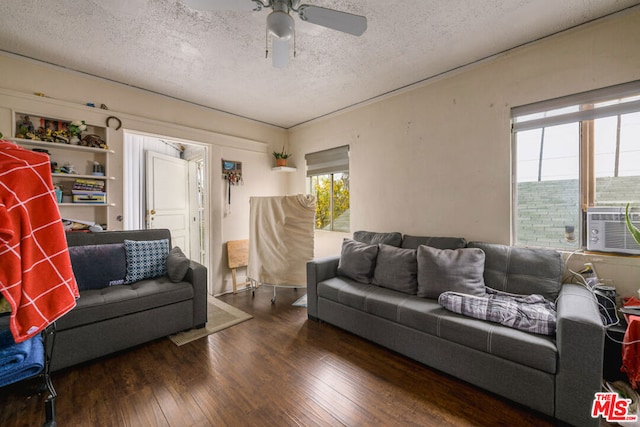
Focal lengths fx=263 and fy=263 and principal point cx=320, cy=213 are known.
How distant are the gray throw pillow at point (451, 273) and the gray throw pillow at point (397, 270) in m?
0.11

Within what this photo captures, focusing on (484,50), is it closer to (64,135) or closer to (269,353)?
(269,353)

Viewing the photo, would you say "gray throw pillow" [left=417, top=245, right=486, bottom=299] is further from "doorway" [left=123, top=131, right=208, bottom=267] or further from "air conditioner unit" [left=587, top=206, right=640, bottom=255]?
"doorway" [left=123, top=131, right=208, bottom=267]

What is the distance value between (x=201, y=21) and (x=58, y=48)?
1425 mm

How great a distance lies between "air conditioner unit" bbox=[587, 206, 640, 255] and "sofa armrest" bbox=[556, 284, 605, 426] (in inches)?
33.0

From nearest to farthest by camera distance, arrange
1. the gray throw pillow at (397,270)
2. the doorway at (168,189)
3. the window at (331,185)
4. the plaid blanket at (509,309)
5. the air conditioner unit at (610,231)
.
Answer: the plaid blanket at (509,309) < the air conditioner unit at (610,231) < the gray throw pillow at (397,270) < the doorway at (168,189) < the window at (331,185)

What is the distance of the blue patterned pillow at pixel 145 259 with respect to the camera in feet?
8.26

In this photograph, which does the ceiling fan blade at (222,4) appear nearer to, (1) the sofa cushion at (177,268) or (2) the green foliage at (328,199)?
(1) the sofa cushion at (177,268)

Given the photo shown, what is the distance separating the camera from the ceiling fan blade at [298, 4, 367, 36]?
4.95ft

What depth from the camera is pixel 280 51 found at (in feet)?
6.15

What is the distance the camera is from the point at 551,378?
1.45 meters

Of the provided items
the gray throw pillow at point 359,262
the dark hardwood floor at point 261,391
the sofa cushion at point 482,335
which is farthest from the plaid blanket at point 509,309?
the gray throw pillow at point 359,262

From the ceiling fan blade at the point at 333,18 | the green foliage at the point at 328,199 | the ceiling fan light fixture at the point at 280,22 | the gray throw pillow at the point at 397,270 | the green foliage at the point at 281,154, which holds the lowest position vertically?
the gray throw pillow at the point at 397,270

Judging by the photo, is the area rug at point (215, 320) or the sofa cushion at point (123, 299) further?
the area rug at point (215, 320)

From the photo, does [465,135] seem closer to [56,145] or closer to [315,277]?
[315,277]
